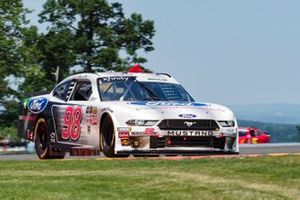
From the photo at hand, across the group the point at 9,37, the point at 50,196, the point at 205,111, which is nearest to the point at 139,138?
the point at 205,111

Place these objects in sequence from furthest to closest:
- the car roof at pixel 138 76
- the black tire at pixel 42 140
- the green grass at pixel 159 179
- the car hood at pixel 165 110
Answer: the black tire at pixel 42 140 < the car roof at pixel 138 76 < the car hood at pixel 165 110 < the green grass at pixel 159 179

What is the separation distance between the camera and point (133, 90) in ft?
42.3

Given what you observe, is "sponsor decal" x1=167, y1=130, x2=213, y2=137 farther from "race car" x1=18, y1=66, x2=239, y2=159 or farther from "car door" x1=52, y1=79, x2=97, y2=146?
"car door" x1=52, y1=79, x2=97, y2=146

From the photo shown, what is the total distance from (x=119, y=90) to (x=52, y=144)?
5.97 feet

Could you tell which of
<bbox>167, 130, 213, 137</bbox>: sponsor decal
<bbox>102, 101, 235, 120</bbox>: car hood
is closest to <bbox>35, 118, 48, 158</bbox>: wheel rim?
<bbox>102, 101, 235, 120</bbox>: car hood

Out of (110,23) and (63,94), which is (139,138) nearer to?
(63,94)

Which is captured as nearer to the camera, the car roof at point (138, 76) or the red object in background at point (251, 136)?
the car roof at point (138, 76)

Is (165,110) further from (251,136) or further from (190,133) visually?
(251,136)

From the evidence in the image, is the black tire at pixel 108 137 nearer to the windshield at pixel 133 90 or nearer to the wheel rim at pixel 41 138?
the windshield at pixel 133 90

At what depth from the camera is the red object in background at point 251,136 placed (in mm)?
42188

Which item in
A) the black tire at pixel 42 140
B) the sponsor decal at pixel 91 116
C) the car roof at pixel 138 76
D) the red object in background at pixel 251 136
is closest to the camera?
the sponsor decal at pixel 91 116

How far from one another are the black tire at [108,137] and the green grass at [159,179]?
2.89ft

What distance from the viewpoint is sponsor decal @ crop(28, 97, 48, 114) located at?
14203 mm

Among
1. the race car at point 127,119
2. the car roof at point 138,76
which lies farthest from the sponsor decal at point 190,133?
the car roof at point 138,76
